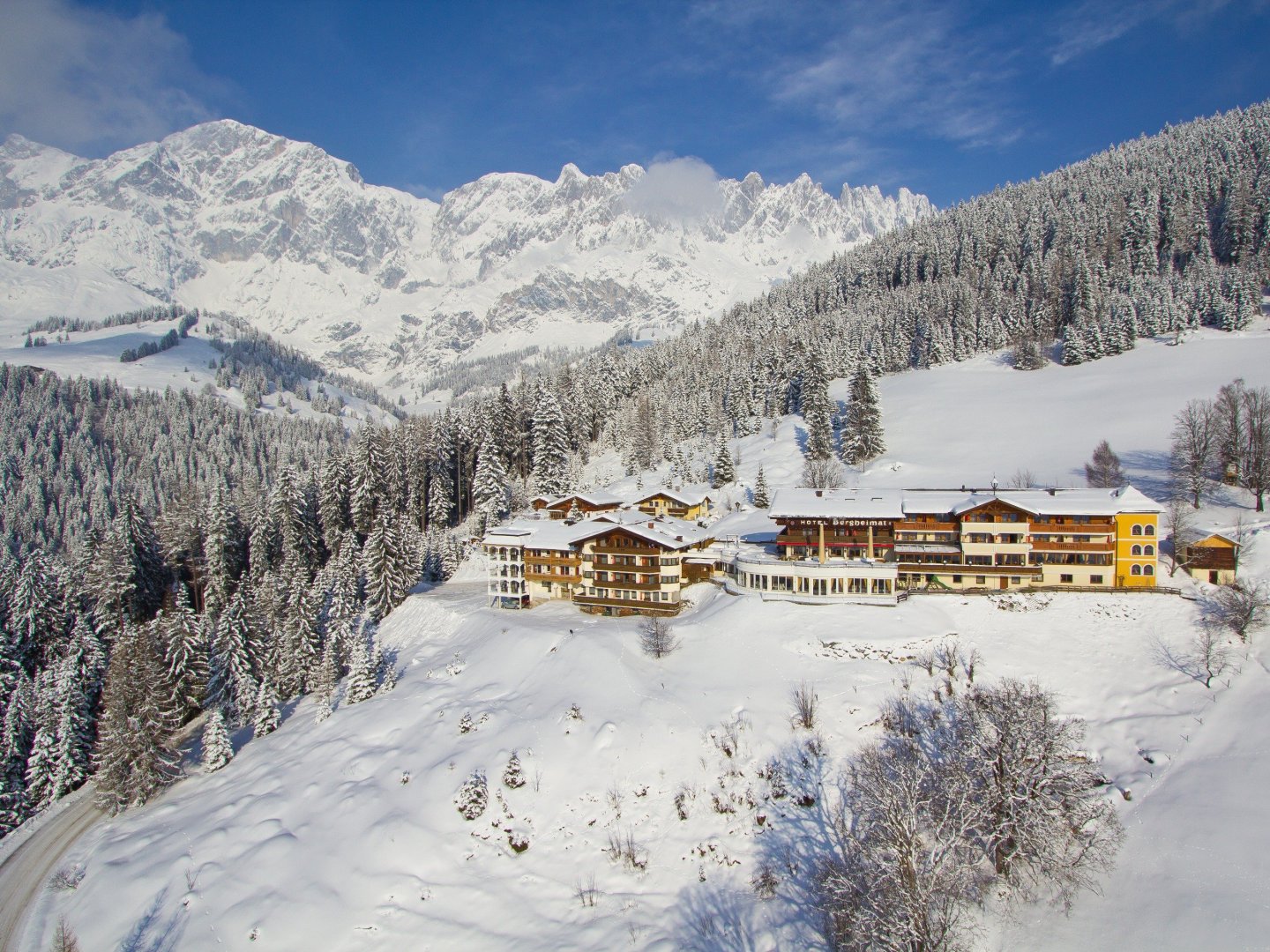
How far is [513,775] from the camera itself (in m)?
38.2

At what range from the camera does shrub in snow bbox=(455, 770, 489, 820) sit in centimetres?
3666

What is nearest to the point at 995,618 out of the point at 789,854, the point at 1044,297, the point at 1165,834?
the point at 1165,834


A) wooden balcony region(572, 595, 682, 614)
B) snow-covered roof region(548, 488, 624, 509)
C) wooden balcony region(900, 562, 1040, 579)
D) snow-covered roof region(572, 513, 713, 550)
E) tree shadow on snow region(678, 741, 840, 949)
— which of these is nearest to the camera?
tree shadow on snow region(678, 741, 840, 949)

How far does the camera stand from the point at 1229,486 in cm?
6669

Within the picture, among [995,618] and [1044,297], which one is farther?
[1044,297]

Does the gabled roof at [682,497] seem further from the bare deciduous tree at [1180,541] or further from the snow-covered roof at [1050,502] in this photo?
the bare deciduous tree at [1180,541]

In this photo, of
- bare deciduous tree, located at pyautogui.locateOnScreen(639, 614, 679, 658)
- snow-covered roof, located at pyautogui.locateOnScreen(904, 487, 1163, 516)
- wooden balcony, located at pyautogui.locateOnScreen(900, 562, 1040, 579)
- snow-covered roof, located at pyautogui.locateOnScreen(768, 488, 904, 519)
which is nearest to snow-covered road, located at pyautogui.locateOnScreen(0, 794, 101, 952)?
bare deciduous tree, located at pyautogui.locateOnScreen(639, 614, 679, 658)

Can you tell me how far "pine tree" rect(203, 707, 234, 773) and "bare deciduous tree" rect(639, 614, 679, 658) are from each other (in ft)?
102

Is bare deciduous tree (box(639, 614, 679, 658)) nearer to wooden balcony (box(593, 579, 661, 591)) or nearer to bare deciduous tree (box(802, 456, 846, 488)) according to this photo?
wooden balcony (box(593, 579, 661, 591))

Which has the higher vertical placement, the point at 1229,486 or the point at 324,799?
the point at 1229,486

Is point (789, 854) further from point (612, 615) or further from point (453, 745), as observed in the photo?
point (612, 615)

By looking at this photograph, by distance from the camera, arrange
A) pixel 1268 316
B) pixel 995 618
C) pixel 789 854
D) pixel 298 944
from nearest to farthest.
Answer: pixel 298 944 → pixel 789 854 → pixel 995 618 → pixel 1268 316

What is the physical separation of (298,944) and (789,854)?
23.8 metres

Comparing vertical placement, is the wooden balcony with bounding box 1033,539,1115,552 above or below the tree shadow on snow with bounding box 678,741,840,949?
above
